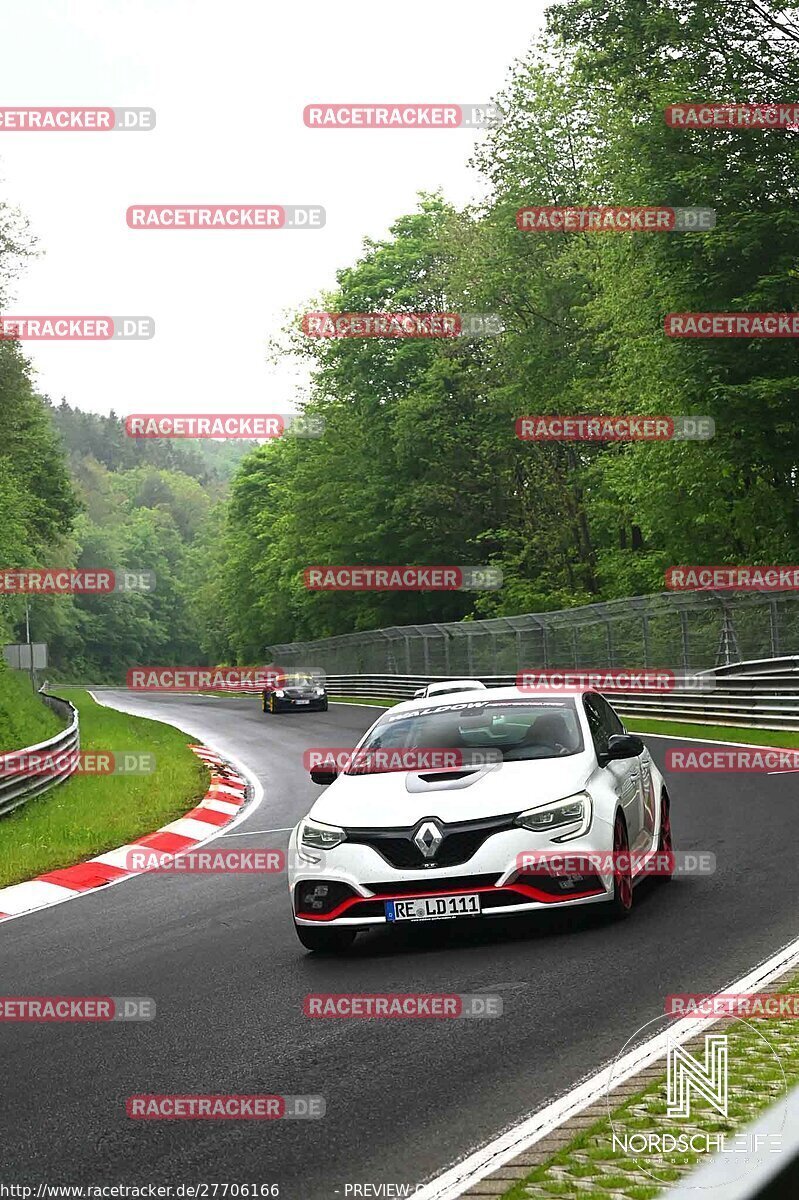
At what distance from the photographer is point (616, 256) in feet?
128

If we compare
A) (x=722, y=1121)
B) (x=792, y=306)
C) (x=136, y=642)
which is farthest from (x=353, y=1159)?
(x=136, y=642)

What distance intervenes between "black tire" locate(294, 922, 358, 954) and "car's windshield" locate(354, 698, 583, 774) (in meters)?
1.21

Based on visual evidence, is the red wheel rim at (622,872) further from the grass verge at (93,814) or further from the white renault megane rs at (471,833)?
the grass verge at (93,814)

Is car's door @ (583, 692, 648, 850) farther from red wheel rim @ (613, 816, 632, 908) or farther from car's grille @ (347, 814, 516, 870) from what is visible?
car's grille @ (347, 814, 516, 870)

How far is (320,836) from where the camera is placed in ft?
29.7

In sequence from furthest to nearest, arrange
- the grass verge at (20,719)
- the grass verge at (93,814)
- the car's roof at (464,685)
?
the grass verge at (20,719)
the grass verge at (93,814)
the car's roof at (464,685)

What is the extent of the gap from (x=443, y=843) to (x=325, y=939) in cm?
101

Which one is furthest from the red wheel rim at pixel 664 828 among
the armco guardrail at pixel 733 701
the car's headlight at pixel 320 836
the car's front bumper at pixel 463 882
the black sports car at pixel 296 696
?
the black sports car at pixel 296 696

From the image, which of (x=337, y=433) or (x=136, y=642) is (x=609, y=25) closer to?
(x=337, y=433)

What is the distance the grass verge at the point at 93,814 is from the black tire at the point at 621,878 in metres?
6.55

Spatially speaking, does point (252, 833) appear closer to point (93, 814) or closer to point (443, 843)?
point (93, 814)

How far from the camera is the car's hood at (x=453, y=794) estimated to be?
882 centimetres

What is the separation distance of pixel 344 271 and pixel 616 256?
29.1 m

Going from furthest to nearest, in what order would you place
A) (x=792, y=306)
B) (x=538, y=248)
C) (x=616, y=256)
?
(x=538, y=248)
(x=616, y=256)
(x=792, y=306)
